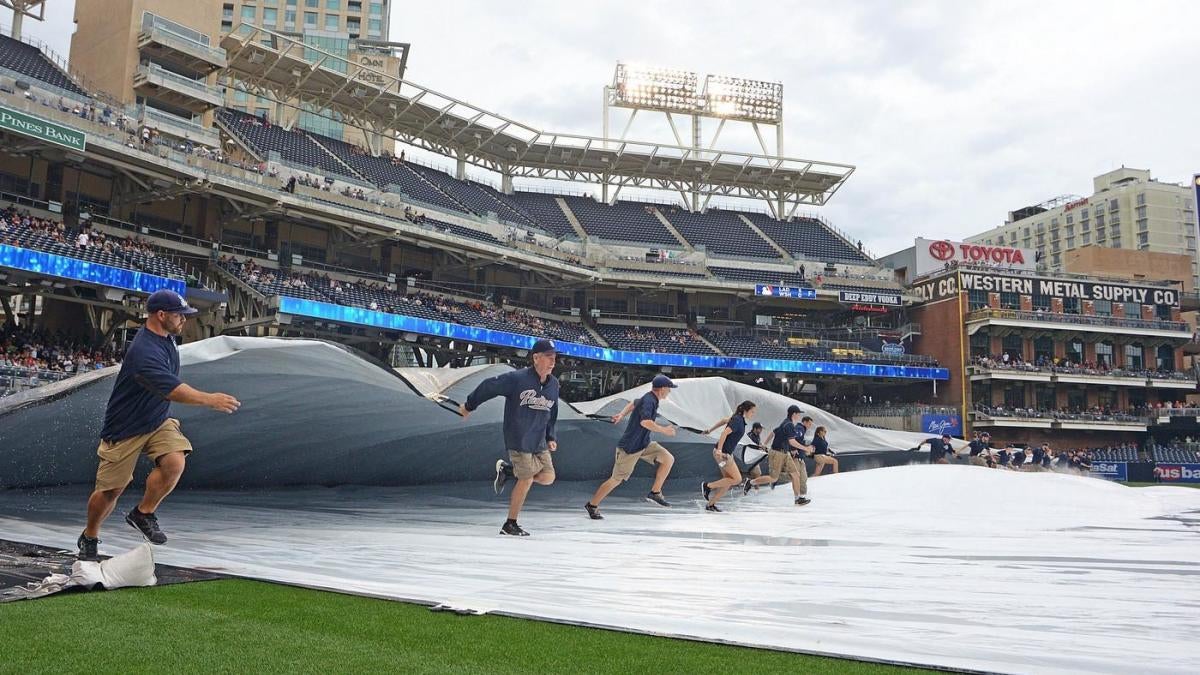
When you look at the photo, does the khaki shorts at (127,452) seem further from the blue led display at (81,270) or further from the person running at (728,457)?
the blue led display at (81,270)

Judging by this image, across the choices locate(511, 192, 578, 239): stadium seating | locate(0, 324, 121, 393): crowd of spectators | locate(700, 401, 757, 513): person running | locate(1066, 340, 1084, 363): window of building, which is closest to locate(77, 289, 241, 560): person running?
locate(700, 401, 757, 513): person running

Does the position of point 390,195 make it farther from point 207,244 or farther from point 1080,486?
point 1080,486

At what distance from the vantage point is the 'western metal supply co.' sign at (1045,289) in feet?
166

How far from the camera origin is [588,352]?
41156 mm

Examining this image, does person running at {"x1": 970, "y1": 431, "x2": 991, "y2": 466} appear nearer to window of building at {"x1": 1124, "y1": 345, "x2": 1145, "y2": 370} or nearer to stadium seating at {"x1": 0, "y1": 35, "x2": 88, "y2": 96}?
stadium seating at {"x1": 0, "y1": 35, "x2": 88, "y2": 96}

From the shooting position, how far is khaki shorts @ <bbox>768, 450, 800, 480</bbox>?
510 inches

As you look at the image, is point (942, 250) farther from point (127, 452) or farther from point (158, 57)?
point (127, 452)

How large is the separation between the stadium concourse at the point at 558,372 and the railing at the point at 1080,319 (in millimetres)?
231

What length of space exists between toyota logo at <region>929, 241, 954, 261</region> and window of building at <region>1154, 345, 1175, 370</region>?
14.4m

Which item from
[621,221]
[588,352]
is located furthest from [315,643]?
[621,221]

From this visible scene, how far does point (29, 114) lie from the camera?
25.6 meters

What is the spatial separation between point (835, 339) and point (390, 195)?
2770 cm

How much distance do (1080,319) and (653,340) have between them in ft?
88.4

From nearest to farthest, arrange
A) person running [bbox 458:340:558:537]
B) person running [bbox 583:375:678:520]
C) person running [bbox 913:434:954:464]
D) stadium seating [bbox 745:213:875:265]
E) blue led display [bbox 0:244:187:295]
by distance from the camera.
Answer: person running [bbox 458:340:558:537] < person running [bbox 583:375:678:520] < person running [bbox 913:434:954:464] < blue led display [bbox 0:244:187:295] < stadium seating [bbox 745:213:875:265]
